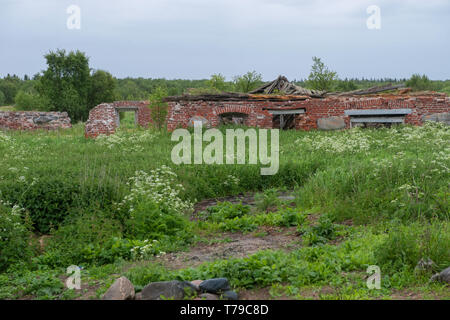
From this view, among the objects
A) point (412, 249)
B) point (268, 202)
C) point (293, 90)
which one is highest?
point (293, 90)

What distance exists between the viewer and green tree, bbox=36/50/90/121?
37.3 meters

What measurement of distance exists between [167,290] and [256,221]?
3601 millimetres

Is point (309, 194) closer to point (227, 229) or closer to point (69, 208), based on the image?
point (227, 229)

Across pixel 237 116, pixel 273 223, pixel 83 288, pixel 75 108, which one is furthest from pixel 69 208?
pixel 75 108

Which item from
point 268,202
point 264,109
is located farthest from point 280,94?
point 268,202

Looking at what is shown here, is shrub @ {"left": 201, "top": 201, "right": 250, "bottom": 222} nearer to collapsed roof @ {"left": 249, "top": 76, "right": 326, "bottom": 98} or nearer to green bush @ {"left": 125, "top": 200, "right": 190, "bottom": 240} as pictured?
green bush @ {"left": 125, "top": 200, "right": 190, "bottom": 240}

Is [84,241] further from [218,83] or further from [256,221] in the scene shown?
[218,83]

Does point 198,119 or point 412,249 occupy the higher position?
point 198,119

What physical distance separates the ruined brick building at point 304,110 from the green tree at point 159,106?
28 centimetres

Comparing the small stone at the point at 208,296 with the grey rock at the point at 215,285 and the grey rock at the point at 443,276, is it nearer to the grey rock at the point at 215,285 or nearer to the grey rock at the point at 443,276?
the grey rock at the point at 215,285

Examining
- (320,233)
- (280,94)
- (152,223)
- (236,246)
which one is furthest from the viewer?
(280,94)

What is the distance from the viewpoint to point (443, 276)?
4824 mm

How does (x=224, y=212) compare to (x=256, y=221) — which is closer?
(x=256, y=221)
